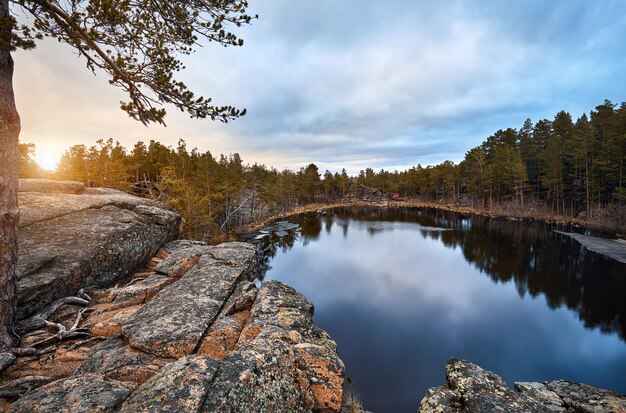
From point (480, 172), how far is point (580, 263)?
173ft

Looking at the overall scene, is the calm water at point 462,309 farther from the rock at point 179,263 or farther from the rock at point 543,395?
the rock at point 179,263

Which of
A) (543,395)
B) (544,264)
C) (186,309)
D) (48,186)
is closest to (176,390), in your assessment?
(186,309)

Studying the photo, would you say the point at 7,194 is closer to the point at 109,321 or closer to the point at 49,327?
the point at 49,327

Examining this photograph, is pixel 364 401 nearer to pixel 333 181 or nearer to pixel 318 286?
pixel 318 286

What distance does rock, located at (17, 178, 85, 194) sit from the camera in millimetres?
10547

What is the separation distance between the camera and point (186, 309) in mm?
6711

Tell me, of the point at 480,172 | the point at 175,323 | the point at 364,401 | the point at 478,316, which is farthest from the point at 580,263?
the point at 480,172

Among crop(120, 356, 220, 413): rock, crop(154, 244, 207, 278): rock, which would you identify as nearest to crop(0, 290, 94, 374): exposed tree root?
crop(154, 244, 207, 278): rock

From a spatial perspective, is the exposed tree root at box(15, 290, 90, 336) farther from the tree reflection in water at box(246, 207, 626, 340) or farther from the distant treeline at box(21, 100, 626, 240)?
the tree reflection in water at box(246, 207, 626, 340)

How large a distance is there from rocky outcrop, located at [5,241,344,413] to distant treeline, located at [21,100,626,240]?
591 inches

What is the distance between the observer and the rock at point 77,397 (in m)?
3.35

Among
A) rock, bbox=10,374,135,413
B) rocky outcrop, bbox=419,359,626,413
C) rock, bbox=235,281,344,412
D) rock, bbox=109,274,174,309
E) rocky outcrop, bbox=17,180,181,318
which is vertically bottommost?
rocky outcrop, bbox=419,359,626,413

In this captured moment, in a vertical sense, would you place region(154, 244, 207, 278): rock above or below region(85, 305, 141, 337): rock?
above

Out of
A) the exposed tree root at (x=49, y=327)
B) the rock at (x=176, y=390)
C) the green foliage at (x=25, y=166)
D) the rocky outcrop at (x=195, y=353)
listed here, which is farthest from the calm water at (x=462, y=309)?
the green foliage at (x=25, y=166)
